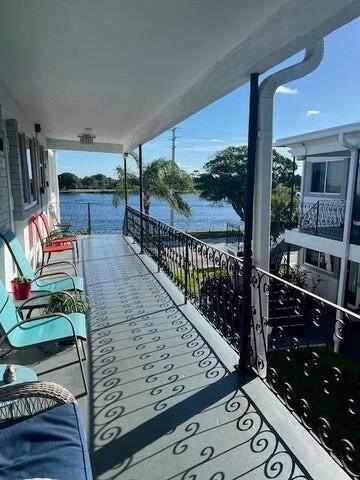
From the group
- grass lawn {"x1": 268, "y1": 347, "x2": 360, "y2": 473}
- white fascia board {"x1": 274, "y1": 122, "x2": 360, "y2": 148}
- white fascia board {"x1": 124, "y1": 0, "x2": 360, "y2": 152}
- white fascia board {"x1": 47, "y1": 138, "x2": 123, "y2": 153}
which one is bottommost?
grass lawn {"x1": 268, "y1": 347, "x2": 360, "y2": 473}

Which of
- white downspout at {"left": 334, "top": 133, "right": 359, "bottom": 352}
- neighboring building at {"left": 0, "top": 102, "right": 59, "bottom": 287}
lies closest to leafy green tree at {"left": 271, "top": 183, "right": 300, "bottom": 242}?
white downspout at {"left": 334, "top": 133, "right": 359, "bottom": 352}

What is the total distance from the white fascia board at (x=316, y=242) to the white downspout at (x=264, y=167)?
7337mm

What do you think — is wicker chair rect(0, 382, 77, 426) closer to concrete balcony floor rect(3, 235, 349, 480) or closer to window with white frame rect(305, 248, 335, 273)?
concrete balcony floor rect(3, 235, 349, 480)

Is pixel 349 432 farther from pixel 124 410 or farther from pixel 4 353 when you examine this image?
pixel 4 353

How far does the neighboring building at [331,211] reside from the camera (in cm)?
Answer: 862

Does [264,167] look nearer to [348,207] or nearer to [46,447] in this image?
[46,447]

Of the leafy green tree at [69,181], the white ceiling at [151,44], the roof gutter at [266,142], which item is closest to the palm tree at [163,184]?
the leafy green tree at [69,181]

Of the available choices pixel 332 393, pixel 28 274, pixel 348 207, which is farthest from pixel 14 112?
pixel 348 207

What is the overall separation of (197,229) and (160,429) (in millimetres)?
26954

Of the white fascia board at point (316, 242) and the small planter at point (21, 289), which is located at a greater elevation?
the small planter at point (21, 289)

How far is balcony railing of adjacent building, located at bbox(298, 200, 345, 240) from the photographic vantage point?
10.1 metres

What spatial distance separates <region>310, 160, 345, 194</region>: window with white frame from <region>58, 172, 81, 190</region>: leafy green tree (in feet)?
33.0

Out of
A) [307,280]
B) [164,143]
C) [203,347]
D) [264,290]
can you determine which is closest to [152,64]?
[264,290]

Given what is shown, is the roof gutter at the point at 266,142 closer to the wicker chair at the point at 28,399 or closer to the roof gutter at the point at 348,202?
the wicker chair at the point at 28,399
